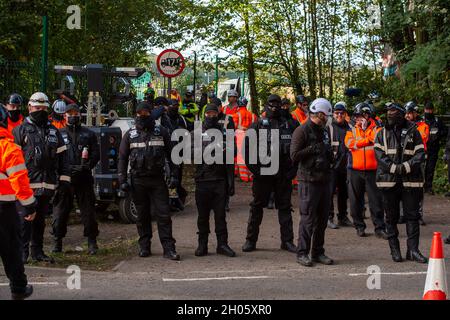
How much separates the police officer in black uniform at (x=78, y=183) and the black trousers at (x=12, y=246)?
334 centimetres

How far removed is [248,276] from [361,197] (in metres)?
4.15

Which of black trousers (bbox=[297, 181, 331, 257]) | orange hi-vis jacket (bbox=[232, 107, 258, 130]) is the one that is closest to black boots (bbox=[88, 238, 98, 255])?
black trousers (bbox=[297, 181, 331, 257])

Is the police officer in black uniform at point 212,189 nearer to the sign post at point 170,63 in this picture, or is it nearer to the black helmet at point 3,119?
the black helmet at point 3,119

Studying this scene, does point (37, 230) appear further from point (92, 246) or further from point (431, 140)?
point (431, 140)

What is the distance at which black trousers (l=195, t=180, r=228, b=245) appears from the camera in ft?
37.5

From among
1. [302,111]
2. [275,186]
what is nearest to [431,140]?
[302,111]

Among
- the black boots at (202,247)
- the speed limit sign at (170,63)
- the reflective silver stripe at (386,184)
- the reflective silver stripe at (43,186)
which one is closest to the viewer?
the reflective silver stripe at (43,186)

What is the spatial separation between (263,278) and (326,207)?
1623 millimetres

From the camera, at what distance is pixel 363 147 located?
1305 centimetres

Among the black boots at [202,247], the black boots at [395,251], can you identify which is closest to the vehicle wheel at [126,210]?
the black boots at [202,247]

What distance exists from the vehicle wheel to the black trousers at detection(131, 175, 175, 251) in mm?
2569

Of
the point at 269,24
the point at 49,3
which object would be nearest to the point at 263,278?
the point at 49,3

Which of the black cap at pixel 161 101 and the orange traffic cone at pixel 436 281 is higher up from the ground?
the black cap at pixel 161 101

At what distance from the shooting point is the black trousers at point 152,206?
36.6 feet
